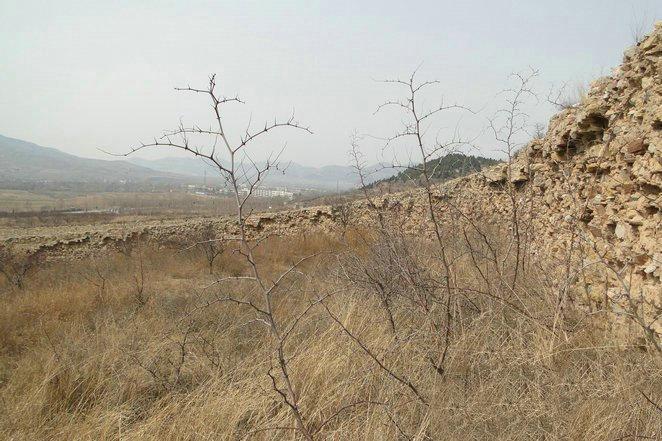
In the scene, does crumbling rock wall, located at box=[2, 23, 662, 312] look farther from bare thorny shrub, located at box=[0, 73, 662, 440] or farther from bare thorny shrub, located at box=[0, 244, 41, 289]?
bare thorny shrub, located at box=[0, 244, 41, 289]

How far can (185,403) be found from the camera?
97.9 inches

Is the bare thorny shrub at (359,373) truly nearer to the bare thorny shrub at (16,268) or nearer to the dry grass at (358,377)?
the dry grass at (358,377)

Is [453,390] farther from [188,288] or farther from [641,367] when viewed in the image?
[188,288]

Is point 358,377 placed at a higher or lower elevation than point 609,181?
lower

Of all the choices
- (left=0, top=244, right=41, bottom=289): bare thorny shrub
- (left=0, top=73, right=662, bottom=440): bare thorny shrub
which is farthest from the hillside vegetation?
(left=0, top=244, right=41, bottom=289): bare thorny shrub

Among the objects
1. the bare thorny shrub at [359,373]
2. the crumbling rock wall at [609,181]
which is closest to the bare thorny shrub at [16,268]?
the bare thorny shrub at [359,373]

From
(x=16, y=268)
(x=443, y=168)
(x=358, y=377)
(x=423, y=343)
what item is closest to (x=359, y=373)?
(x=358, y=377)

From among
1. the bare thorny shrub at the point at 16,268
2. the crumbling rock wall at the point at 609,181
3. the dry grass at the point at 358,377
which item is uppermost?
the crumbling rock wall at the point at 609,181

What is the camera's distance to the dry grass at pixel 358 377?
1.96 m

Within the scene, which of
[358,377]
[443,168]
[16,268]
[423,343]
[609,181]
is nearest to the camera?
[358,377]

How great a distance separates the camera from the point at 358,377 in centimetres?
246

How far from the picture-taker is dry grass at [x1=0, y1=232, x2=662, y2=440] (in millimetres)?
1962

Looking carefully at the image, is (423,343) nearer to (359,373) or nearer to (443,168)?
(359,373)

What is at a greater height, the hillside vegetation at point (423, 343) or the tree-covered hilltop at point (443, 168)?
the tree-covered hilltop at point (443, 168)
